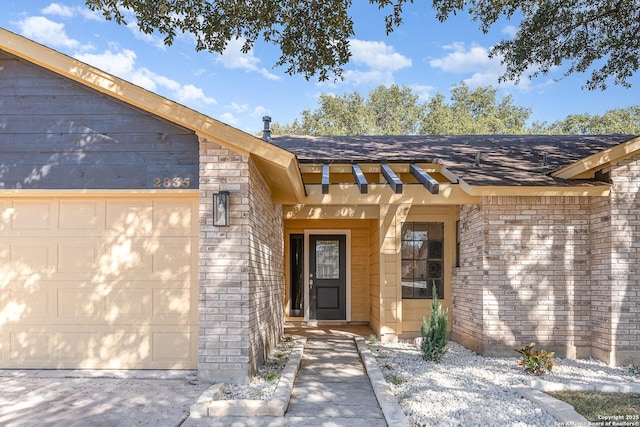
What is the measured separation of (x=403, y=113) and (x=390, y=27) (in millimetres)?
27439

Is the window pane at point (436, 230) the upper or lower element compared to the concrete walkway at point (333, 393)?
upper

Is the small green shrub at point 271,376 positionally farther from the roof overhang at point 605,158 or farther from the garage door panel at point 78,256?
the roof overhang at point 605,158

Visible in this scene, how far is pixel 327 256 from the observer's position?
11539 mm

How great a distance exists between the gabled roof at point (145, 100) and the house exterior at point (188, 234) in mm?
17

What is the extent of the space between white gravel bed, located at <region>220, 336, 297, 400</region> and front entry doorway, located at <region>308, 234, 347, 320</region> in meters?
4.01

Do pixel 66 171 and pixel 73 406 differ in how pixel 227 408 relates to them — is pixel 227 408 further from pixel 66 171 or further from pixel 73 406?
pixel 66 171

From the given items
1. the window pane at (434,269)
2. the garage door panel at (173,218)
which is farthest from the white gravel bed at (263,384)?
the window pane at (434,269)

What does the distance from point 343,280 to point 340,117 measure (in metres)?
23.1

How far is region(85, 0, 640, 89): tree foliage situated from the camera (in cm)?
671

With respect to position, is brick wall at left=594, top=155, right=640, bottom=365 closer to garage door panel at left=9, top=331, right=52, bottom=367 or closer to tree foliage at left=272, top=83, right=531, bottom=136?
garage door panel at left=9, top=331, right=52, bottom=367

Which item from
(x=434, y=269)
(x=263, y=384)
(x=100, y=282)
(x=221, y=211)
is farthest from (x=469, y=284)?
(x=100, y=282)

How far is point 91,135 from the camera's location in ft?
18.5

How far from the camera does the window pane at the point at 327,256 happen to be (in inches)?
453

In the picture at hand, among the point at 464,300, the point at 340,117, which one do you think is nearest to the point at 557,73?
the point at 464,300
